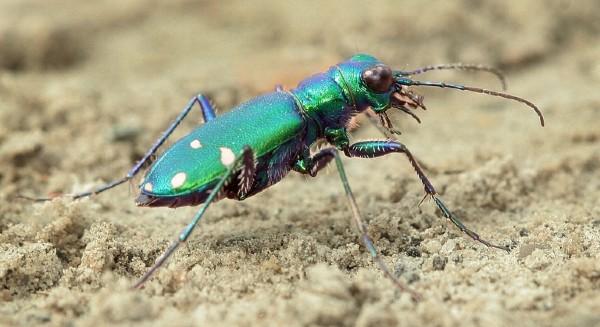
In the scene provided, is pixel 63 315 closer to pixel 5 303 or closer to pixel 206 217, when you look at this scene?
pixel 5 303

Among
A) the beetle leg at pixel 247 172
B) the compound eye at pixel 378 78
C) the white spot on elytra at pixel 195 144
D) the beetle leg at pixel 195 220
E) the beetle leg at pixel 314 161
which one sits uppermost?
the compound eye at pixel 378 78

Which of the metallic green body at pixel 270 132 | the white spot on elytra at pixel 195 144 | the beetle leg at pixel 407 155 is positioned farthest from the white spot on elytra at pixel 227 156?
the beetle leg at pixel 407 155

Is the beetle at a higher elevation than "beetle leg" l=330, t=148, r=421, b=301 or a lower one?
higher

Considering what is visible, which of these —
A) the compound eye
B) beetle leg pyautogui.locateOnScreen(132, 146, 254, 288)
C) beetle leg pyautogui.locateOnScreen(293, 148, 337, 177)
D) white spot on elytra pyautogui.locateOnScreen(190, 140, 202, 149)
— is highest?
the compound eye

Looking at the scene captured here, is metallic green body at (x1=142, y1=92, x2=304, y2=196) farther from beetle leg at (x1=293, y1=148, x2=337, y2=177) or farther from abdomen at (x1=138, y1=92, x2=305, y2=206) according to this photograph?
beetle leg at (x1=293, y1=148, x2=337, y2=177)

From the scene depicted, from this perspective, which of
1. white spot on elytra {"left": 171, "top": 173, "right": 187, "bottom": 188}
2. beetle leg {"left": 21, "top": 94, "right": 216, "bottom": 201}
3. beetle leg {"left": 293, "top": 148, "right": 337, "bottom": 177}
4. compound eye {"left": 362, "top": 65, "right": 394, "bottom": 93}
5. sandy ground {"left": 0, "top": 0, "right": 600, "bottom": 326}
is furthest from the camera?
beetle leg {"left": 21, "top": 94, "right": 216, "bottom": 201}

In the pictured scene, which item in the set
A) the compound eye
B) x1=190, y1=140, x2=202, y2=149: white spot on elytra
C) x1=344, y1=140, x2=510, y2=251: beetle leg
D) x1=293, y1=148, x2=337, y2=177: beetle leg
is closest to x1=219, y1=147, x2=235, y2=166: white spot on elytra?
x1=190, y1=140, x2=202, y2=149: white spot on elytra

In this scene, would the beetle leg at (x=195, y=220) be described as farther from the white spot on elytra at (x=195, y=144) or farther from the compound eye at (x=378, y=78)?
the compound eye at (x=378, y=78)

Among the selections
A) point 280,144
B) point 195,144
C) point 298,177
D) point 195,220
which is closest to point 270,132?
point 280,144
